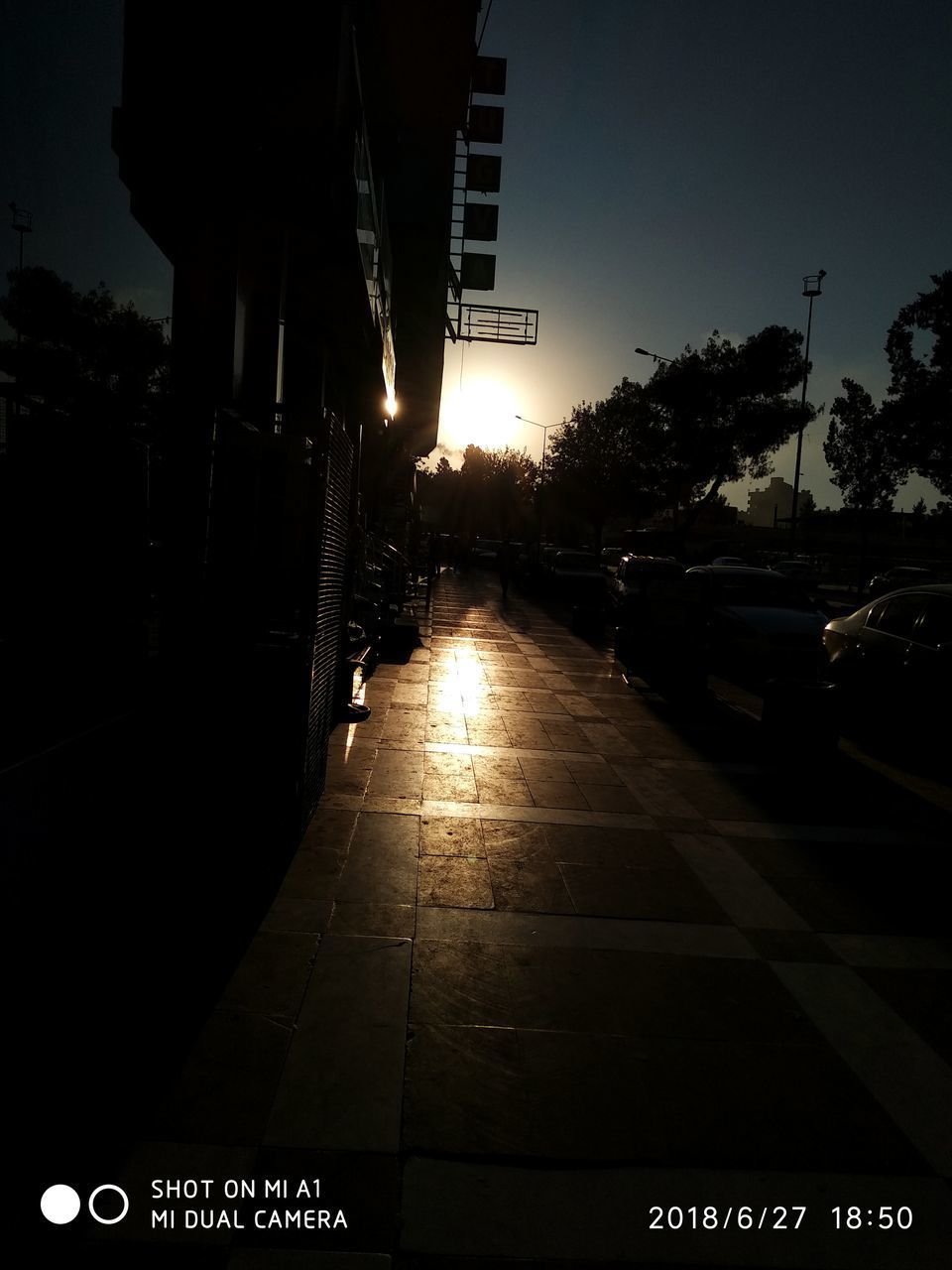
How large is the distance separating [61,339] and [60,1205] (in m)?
10.9

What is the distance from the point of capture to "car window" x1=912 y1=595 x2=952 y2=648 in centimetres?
801

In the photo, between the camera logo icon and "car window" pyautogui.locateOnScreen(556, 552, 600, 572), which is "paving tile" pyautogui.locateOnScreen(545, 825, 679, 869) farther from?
"car window" pyautogui.locateOnScreen(556, 552, 600, 572)

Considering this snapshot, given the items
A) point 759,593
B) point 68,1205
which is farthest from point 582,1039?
point 759,593

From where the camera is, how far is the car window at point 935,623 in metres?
8.01

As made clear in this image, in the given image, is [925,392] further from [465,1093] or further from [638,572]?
[465,1093]

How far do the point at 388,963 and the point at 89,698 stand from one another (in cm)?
403

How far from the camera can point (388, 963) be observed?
12.1 feet

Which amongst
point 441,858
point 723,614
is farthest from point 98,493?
point 723,614

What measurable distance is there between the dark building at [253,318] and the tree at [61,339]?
1064mm

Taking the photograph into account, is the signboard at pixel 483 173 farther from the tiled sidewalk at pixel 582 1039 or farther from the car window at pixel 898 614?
the tiled sidewalk at pixel 582 1039

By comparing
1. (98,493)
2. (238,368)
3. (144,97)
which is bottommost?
(98,493)

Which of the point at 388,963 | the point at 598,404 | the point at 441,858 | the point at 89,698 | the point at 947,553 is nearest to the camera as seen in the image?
the point at 388,963

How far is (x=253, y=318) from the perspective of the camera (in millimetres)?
7742

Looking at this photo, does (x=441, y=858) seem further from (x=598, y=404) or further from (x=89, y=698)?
(x=598, y=404)
